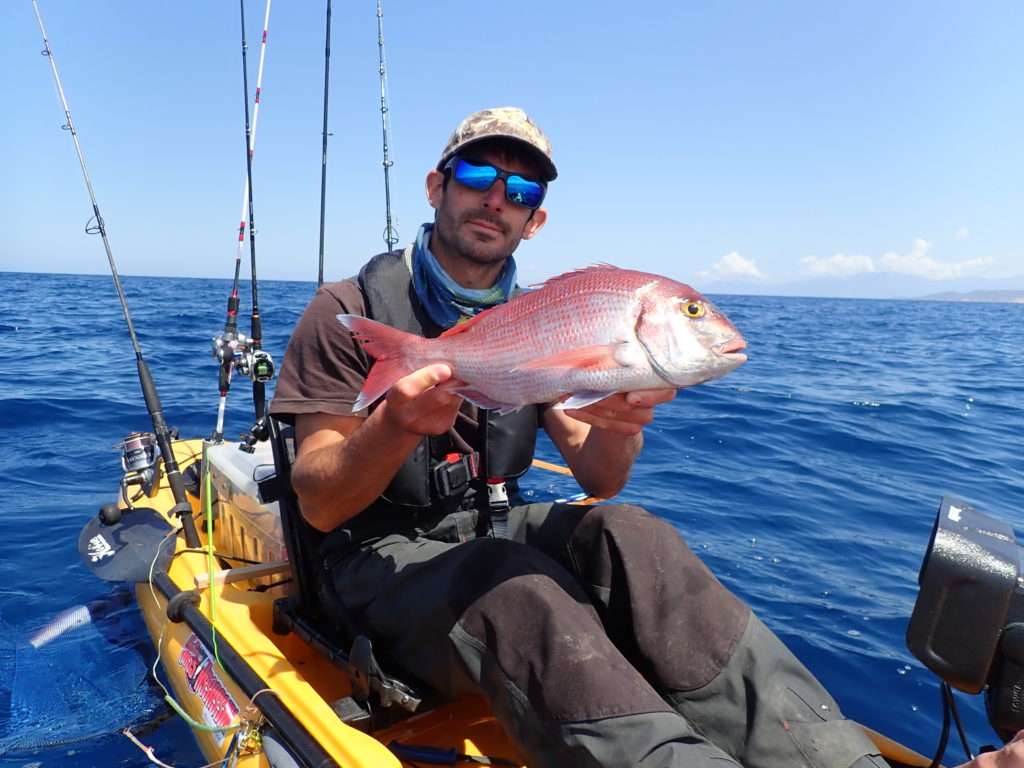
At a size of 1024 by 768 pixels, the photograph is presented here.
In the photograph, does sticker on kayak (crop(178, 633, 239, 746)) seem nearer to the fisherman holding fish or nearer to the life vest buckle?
the fisherman holding fish

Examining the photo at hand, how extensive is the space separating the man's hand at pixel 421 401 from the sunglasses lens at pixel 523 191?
106cm

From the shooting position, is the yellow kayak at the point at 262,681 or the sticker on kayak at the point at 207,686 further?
the sticker on kayak at the point at 207,686

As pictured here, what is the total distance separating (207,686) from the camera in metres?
3.30

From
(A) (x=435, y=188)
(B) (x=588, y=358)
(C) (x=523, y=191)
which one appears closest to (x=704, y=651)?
(B) (x=588, y=358)

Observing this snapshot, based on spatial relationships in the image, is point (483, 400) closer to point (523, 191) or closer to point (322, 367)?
point (322, 367)

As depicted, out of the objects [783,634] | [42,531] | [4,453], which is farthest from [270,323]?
[783,634]

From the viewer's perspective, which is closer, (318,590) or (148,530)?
(318,590)

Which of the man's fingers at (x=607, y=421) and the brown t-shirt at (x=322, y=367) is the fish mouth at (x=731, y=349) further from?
the brown t-shirt at (x=322, y=367)

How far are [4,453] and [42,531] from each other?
294 centimetres

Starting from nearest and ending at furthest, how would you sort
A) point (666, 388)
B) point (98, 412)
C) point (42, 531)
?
1. point (666, 388)
2. point (42, 531)
3. point (98, 412)

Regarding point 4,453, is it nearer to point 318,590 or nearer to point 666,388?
point 318,590

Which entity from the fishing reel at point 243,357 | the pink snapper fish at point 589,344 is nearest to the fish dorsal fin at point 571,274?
the pink snapper fish at point 589,344

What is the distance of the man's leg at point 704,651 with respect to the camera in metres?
2.25

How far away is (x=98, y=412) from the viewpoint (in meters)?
10.8
